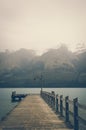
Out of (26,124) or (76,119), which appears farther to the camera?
(26,124)

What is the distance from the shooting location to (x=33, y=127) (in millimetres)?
11297

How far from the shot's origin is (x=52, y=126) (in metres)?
11.5

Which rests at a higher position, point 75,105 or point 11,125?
point 75,105

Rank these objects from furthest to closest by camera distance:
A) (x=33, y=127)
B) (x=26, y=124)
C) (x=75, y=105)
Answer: (x=26, y=124) → (x=33, y=127) → (x=75, y=105)

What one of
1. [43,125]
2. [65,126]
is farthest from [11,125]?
[65,126]

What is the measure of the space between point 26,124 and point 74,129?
2764mm

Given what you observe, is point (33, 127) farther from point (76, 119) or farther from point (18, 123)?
point (76, 119)

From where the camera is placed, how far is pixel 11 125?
11.9 metres

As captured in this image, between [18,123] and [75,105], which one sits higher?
[75,105]

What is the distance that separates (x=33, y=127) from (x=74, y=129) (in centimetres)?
202

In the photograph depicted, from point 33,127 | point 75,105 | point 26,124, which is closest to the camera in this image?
point 75,105

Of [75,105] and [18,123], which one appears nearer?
[75,105]

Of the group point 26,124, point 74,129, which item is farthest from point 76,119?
point 26,124

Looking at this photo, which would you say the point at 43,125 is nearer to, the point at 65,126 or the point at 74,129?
the point at 65,126
